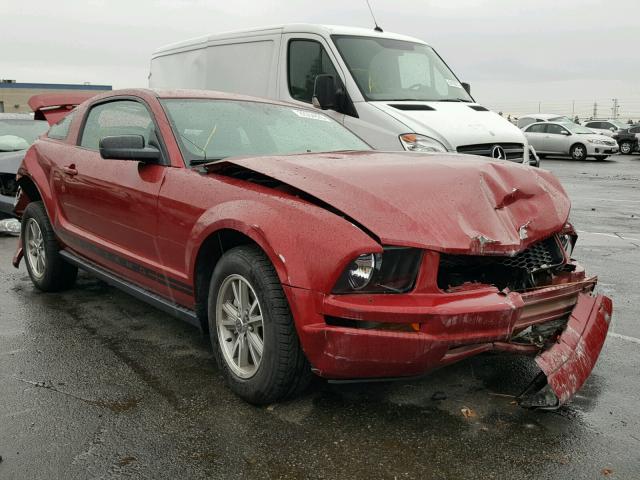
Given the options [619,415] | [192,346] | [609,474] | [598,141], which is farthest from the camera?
[598,141]

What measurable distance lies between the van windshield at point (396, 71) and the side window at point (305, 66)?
24 centimetres

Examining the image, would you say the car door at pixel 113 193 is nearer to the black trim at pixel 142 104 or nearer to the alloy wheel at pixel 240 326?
the black trim at pixel 142 104

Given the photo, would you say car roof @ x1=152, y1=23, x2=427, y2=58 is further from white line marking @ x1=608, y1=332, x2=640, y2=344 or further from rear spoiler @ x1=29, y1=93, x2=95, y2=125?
white line marking @ x1=608, y1=332, x2=640, y2=344

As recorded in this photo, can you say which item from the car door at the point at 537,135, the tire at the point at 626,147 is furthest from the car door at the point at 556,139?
the tire at the point at 626,147

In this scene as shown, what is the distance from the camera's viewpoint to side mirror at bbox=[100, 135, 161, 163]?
3908 millimetres

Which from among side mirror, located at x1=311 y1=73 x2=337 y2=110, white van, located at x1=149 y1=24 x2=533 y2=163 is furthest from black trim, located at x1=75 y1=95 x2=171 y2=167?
side mirror, located at x1=311 y1=73 x2=337 y2=110

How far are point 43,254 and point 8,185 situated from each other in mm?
3511

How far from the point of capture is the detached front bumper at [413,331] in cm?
284

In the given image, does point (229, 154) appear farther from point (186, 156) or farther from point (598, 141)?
point (598, 141)

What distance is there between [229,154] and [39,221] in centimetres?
215

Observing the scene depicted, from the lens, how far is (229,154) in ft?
13.5

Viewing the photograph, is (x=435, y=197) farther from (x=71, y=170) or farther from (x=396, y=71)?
(x=396, y=71)

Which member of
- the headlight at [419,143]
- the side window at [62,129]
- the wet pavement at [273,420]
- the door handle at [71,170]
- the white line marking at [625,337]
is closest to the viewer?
the wet pavement at [273,420]

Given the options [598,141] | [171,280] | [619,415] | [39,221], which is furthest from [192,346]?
[598,141]
